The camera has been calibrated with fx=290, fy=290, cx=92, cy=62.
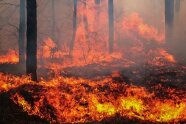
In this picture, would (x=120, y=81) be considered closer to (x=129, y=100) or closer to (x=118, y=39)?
(x=129, y=100)

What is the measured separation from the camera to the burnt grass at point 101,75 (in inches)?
417

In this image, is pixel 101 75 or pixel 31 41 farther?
pixel 101 75

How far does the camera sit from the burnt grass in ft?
34.8

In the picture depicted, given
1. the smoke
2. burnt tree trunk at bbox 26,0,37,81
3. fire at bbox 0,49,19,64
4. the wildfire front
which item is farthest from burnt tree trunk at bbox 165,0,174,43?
burnt tree trunk at bbox 26,0,37,81

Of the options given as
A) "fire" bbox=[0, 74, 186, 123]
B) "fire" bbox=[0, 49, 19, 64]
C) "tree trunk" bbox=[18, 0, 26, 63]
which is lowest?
"fire" bbox=[0, 74, 186, 123]

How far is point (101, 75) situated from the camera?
17.3 meters

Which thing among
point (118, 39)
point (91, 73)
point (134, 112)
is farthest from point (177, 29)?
point (134, 112)

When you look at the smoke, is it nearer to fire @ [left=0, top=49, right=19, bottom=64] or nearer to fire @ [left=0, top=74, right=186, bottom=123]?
fire @ [left=0, top=49, right=19, bottom=64]

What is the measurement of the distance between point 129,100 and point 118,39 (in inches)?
794

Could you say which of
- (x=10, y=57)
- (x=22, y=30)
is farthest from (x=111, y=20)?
(x=10, y=57)

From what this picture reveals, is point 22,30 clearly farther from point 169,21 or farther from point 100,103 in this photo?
point 169,21

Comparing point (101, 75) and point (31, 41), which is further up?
point (31, 41)

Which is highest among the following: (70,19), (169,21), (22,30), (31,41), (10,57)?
(70,19)

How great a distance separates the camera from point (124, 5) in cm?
4484
